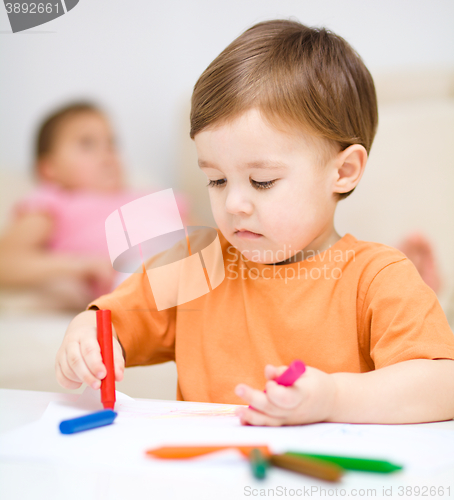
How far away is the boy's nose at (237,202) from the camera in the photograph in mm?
587

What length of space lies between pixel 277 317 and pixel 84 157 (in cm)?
120

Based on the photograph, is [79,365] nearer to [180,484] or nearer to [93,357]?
[93,357]

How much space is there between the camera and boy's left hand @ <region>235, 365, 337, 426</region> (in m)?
0.43

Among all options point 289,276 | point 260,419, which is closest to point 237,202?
point 289,276

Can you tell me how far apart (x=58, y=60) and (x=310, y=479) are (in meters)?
1.50

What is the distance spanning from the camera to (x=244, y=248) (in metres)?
0.65

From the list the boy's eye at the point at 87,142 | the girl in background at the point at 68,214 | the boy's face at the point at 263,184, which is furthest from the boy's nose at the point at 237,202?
the boy's eye at the point at 87,142

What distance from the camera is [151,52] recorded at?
148 cm

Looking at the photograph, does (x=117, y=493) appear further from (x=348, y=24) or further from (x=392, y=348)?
(x=348, y=24)

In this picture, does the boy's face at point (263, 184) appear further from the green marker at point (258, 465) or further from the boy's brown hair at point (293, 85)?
the green marker at point (258, 465)

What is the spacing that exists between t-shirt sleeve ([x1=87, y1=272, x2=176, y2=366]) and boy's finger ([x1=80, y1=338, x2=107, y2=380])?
0.12 meters

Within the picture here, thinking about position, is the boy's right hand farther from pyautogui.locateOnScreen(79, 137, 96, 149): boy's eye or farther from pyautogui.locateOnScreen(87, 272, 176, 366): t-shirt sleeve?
pyautogui.locateOnScreen(79, 137, 96, 149): boy's eye

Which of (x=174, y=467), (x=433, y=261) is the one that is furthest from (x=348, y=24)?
(x=174, y=467)

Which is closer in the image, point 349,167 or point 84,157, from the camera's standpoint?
point 349,167
